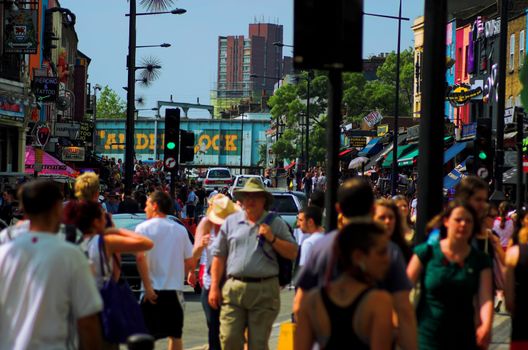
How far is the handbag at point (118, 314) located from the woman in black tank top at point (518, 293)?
240cm

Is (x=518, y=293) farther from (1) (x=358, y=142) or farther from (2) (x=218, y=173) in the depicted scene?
(2) (x=218, y=173)

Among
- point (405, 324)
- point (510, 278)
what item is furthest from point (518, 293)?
point (405, 324)

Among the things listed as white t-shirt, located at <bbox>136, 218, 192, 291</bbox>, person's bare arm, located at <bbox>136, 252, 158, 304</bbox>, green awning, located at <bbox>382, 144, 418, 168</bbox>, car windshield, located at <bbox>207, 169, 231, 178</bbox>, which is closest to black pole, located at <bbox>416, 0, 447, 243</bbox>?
person's bare arm, located at <bbox>136, 252, 158, 304</bbox>

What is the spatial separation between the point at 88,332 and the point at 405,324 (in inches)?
63.5

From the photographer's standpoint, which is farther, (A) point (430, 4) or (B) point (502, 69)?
(B) point (502, 69)

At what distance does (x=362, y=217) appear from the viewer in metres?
7.01

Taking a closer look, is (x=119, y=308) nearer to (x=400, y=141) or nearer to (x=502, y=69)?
(x=502, y=69)

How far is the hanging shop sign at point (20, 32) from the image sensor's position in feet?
147

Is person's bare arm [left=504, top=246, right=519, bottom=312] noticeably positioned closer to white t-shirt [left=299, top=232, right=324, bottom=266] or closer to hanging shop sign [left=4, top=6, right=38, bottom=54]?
white t-shirt [left=299, top=232, right=324, bottom=266]

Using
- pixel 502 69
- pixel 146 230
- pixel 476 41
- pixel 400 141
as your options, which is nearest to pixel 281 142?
pixel 400 141

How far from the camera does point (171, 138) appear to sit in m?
25.8

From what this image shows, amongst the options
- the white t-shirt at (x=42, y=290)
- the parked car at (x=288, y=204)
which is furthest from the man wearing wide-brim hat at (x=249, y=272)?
the parked car at (x=288, y=204)

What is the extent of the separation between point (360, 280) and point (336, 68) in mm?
1986

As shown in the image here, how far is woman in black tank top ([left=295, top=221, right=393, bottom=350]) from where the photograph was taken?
5.92 metres
